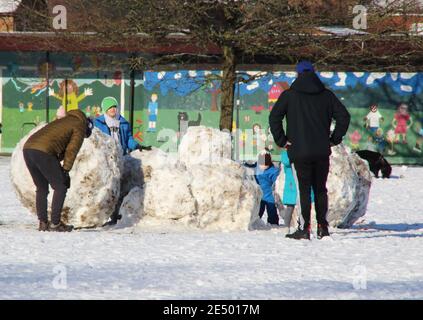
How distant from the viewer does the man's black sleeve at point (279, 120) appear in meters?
10.3

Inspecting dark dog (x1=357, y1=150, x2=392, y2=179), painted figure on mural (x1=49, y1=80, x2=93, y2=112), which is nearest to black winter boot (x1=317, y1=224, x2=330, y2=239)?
dark dog (x1=357, y1=150, x2=392, y2=179)

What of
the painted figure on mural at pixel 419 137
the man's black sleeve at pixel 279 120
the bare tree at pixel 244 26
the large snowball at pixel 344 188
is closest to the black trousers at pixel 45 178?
the man's black sleeve at pixel 279 120

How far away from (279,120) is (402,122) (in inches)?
852

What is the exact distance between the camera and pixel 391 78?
103ft

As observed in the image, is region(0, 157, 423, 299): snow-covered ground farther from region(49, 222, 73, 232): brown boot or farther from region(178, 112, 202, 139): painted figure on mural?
region(178, 112, 202, 139): painted figure on mural

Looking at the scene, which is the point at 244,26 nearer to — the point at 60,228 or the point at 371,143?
the point at 60,228

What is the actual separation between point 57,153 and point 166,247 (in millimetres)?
2001

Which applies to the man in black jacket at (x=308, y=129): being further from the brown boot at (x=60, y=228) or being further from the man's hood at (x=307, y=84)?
the brown boot at (x=60, y=228)

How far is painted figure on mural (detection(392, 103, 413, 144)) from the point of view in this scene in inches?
1238

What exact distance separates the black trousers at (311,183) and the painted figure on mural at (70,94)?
2169 centimetres

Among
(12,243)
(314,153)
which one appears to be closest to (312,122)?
(314,153)

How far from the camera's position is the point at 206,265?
8.62 metres
